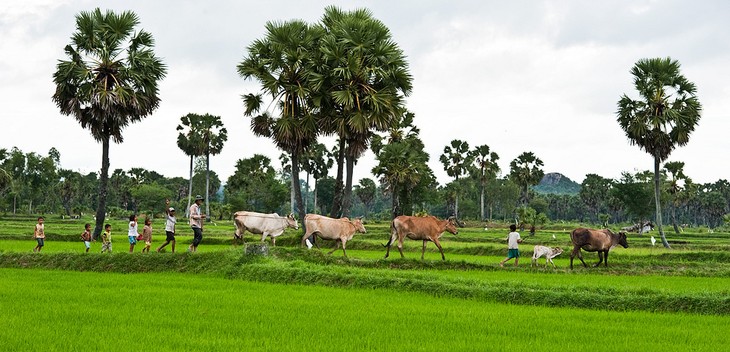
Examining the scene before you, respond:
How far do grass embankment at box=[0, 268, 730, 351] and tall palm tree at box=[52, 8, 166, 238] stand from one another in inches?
754

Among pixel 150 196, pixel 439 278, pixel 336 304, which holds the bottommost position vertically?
pixel 336 304

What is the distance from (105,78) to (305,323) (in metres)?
25.7

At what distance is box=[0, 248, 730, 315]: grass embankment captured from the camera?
40.4 ft

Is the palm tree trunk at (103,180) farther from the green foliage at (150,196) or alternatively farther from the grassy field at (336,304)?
the green foliage at (150,196)

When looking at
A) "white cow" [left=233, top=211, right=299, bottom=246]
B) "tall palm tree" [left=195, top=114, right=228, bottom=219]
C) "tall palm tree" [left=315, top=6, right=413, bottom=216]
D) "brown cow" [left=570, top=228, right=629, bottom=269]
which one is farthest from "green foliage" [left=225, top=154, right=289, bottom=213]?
"brown cow" [left=570, top=228, right=629, bottom=269]

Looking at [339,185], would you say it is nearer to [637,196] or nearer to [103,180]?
[103,180]

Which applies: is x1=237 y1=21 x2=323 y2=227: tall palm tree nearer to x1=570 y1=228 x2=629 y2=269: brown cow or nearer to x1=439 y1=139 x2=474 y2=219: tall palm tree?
x1=570 y1=228 x2=629 y2=269: brown cow

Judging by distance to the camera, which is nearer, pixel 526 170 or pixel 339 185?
pixel 339 185

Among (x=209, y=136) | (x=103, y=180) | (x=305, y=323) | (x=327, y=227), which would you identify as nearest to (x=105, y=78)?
(x=103, y=180)

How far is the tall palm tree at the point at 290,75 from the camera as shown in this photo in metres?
29.1

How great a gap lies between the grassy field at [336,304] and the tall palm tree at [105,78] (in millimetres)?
13396

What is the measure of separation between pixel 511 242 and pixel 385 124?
1079 cm

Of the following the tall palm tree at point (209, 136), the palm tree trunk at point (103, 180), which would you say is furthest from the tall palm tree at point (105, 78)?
the tall palm tree at point (209, 136)

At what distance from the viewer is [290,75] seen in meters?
29.6
